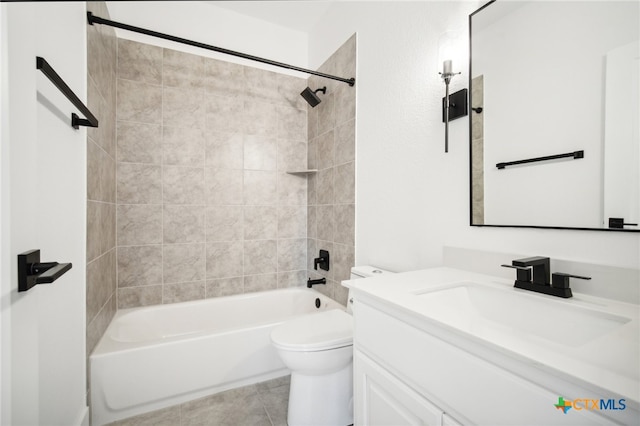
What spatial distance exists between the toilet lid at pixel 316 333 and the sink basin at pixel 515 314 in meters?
0.56

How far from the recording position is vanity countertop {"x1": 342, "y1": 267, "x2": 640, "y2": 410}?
487 mm

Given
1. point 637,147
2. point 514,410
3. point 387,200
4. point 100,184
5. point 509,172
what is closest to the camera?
point 514,410

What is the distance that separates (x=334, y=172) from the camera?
2.10m

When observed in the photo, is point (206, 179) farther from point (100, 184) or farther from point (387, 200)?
point (387, 200)

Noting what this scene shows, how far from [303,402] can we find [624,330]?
3.91 feet

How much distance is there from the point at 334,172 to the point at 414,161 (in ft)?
2.50

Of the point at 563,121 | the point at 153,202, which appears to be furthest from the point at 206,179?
the point at 563,121

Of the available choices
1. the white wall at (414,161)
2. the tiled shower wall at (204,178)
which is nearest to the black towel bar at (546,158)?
the white wall at (414,161)

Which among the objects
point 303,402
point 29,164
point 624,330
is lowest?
point 303,402

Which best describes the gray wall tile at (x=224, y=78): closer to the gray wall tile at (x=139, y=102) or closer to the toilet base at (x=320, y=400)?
the gray wall tile at (x=139, y=102)

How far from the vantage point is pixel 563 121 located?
92 centimetres

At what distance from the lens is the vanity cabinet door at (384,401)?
731mm

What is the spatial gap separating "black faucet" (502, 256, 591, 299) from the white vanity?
30mm

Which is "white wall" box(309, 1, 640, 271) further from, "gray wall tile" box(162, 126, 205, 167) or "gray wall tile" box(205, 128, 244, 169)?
"gray wall tile" box(162, 126, 205, 167)
